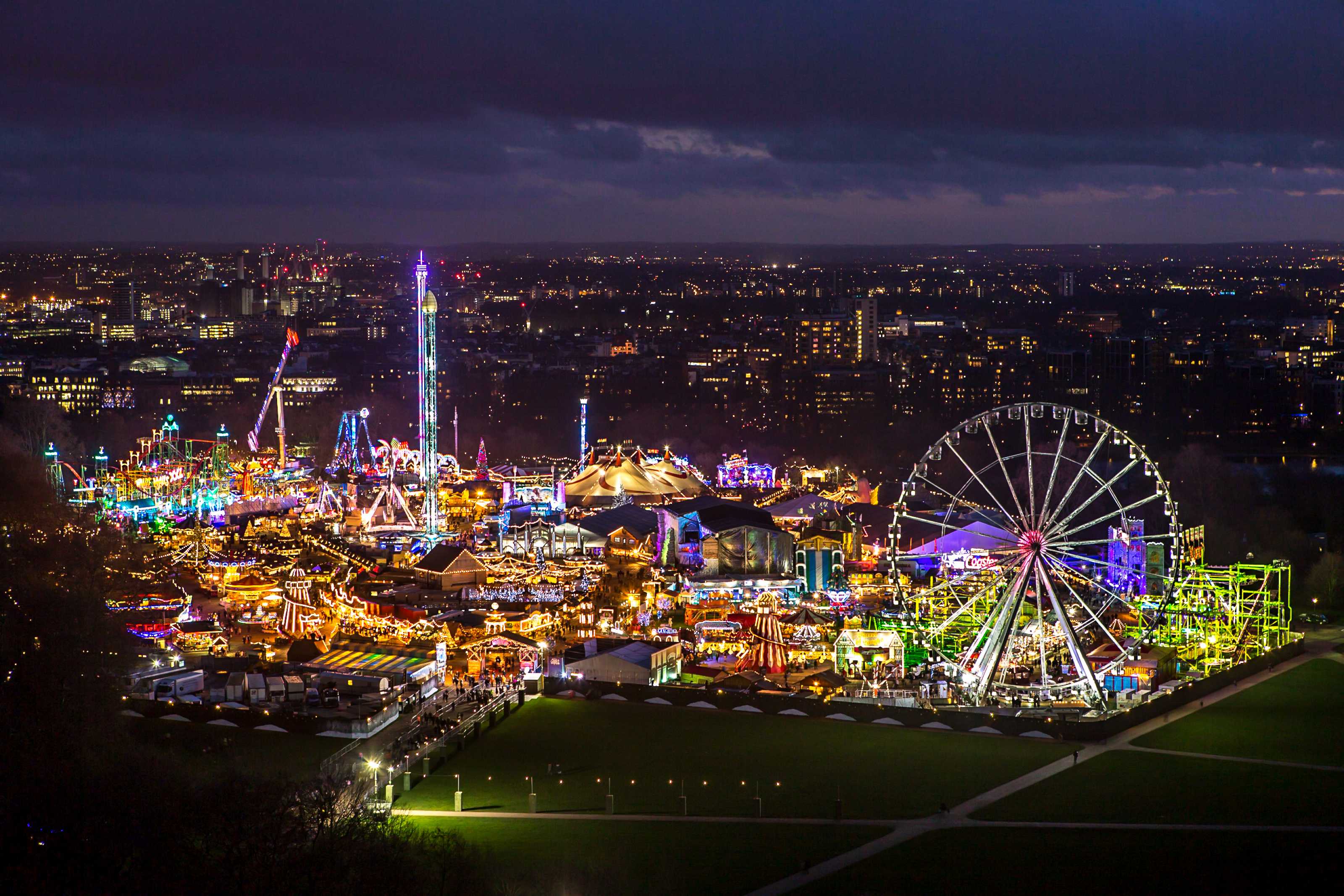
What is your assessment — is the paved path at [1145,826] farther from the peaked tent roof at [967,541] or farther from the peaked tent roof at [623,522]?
the peaked tent roof at [623,522]

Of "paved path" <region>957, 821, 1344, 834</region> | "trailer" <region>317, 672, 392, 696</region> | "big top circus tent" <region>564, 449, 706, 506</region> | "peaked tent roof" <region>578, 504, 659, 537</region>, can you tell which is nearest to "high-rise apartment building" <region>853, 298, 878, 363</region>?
"big top circus tent" <region>564, 449, 706, 506</region>

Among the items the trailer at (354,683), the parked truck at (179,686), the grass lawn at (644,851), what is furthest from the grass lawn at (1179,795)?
the parked truck at (179,686)

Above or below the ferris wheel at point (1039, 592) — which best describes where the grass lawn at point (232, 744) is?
below

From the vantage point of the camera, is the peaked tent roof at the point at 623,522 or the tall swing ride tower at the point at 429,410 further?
the tall swing ride tower at the point at 429,410

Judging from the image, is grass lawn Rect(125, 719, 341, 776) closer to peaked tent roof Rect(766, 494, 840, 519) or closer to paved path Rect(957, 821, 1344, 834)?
paved path Rect(957, 821, 1344, 834)

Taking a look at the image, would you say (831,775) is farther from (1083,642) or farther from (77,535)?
(77,535)

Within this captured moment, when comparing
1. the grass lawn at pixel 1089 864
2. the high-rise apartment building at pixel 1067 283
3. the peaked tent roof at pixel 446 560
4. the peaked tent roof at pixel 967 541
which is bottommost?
the grass lawn at pixel 1089 864
